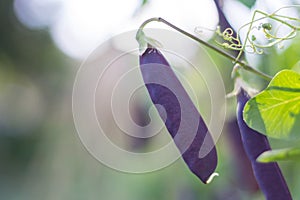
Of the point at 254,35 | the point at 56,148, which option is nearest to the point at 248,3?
the point at 254,35

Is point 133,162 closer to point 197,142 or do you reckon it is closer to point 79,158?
point 79,158

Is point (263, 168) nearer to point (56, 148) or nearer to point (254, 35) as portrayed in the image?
point (254, 35)

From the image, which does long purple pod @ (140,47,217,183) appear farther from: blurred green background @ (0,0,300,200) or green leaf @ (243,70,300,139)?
blurred green background @ (0,0,300,200)

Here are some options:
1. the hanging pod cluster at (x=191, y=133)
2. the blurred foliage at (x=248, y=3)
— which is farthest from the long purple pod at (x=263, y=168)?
the blurred foliage at (x=248, y=3)

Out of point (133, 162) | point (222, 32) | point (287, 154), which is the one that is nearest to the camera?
point (287, 154)

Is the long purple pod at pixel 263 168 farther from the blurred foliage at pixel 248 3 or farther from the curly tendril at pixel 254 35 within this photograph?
the blurred foliage at pixel 248 3

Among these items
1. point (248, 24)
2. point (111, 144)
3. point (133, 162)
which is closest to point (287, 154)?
point (248, 24)
